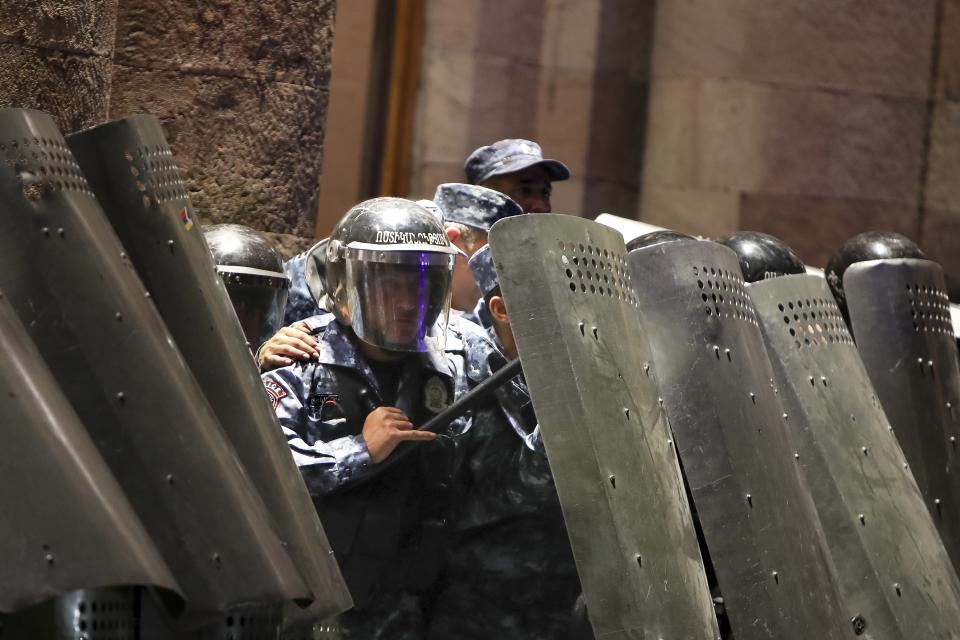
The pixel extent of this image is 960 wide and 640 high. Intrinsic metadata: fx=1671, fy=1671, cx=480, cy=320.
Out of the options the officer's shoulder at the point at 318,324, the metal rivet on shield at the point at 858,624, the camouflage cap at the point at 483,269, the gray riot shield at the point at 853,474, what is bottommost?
the metal rivet on shield at the point at 858,624

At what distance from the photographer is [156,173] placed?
2701mm

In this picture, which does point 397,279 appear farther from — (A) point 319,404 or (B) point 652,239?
(B) point 652,239

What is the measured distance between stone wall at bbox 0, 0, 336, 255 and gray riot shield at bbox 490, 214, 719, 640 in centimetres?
256

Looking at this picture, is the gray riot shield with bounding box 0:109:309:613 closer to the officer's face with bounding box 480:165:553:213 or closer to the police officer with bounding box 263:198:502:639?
the police officer with bounding box 263:198:502:639

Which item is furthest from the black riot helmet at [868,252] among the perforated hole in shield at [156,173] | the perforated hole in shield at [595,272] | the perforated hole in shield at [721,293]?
the perforated hole in shield at [156,173]

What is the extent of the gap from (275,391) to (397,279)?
360 mm

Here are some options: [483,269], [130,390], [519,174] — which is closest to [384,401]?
[483,269]

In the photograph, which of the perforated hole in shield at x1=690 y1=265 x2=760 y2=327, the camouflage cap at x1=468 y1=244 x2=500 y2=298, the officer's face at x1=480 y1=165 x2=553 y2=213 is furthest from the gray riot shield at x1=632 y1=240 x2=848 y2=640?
the officer's face at x1=480 y1=165 x2=553 y2=213

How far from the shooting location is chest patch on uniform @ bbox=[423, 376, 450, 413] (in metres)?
3.69

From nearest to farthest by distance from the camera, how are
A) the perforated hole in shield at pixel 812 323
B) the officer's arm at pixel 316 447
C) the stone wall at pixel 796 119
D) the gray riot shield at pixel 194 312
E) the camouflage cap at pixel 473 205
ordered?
the gray riot shield at pixel 194 312 < the officer's arm at pixel 316 447 < the perforated hole in shield at pixel 812 323 < the camouflage cap at pixel 473 205 < the stone wall at pixel 796 119

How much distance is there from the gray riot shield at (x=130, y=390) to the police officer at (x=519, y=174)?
120 inches

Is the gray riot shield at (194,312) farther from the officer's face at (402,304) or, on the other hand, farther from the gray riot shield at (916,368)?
the gray riot shield at (916,368)

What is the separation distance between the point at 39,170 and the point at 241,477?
523 mm

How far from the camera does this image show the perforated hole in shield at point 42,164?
93.0 inches
